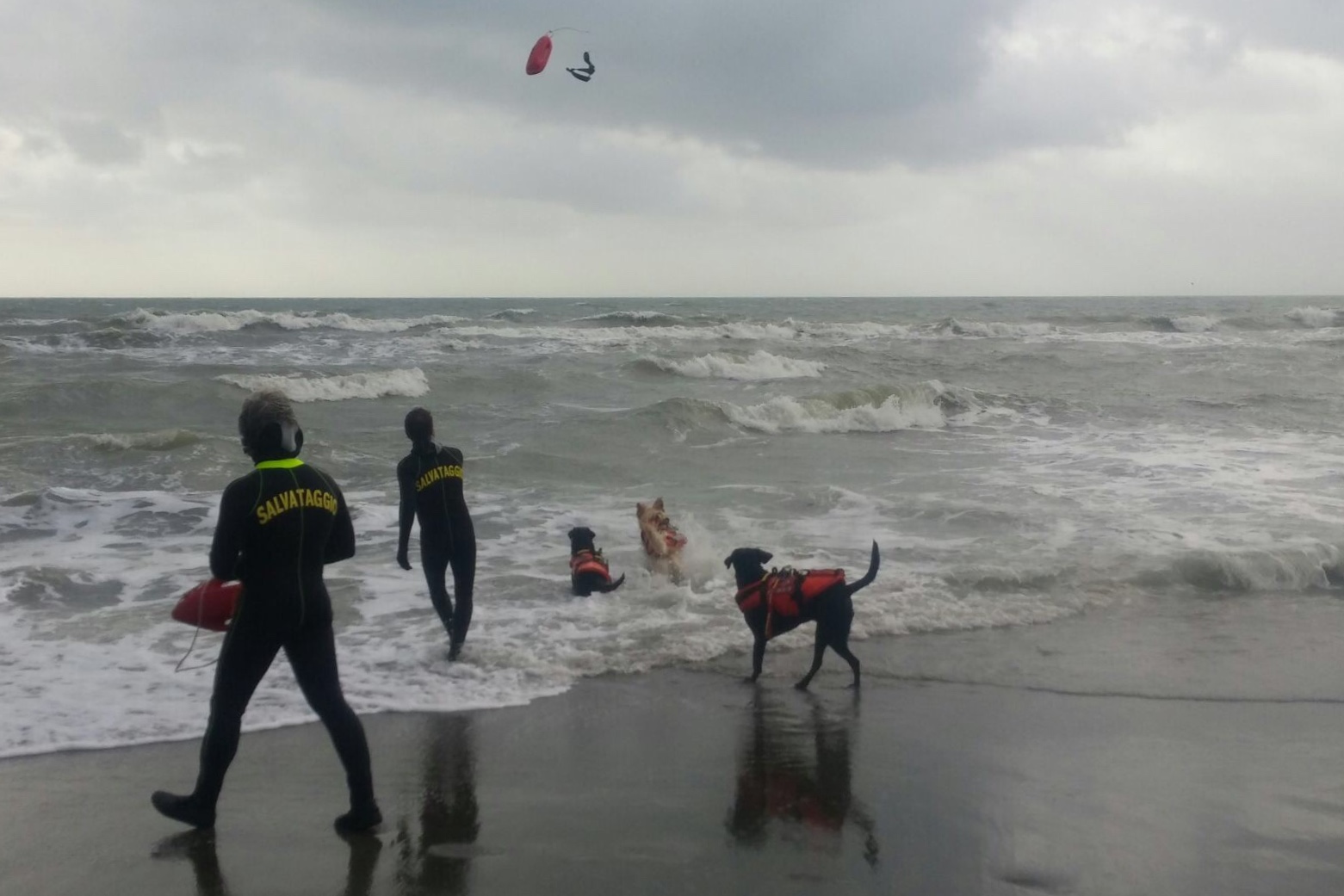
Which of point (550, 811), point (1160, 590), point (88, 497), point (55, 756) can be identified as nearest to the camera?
point (550, 811)

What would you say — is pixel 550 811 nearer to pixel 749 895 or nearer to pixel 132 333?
pixel 749 895

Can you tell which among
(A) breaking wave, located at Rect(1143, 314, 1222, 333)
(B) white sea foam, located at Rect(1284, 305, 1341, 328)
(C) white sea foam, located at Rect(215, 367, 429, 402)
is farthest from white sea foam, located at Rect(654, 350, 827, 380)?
(B) white sea foam, located at Rect(1284, 305, 1341, 328)

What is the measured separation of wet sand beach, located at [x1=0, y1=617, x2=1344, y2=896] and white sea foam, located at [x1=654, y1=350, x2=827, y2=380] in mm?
22286

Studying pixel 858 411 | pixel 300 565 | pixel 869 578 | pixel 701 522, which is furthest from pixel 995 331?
pixel 300 565

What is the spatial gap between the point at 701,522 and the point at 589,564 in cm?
300

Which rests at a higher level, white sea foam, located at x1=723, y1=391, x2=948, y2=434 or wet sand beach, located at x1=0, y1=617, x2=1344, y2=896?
white sea foam, located at x1=723, y1=391, x2=948, y2=434

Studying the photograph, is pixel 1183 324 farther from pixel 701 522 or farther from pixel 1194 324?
pixel 701 522

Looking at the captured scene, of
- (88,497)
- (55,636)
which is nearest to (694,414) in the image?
(88,497)

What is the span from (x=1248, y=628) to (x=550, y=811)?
4991 mm

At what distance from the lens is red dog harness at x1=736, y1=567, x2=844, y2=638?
17.3ft

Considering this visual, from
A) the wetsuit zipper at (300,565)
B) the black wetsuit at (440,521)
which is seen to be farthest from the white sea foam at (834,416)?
the wetsuit zipper at (300,565)

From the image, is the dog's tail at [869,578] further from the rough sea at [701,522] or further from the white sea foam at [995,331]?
the white sea foam at [995,331]

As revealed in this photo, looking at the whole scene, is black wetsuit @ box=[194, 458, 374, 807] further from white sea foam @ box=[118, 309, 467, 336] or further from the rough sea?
white sea foam @ box=[118, 309, 467, 336]

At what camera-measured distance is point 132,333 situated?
36531 mm
